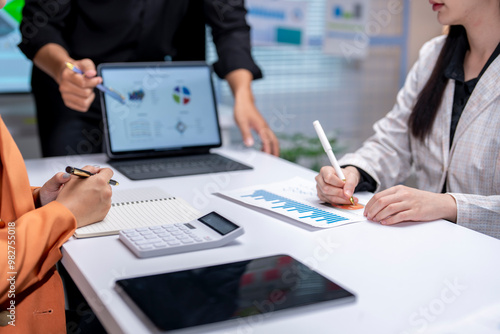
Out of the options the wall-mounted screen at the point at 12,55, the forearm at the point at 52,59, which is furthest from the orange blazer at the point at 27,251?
the wall-mounted screen at the point at 12,55

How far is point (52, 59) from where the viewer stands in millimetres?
1658

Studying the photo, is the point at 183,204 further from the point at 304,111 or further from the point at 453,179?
the point at 304,111

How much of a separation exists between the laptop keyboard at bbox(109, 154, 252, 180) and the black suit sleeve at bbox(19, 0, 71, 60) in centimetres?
46

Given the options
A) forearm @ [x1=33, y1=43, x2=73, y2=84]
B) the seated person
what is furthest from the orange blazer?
forearm @ [x1=33, y1=43, x2=73, y2=84]

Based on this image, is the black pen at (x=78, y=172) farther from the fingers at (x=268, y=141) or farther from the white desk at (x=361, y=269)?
the fingers at (x=268, y=141)

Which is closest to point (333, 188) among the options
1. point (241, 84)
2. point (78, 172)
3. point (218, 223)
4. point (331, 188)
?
point (331, 188)

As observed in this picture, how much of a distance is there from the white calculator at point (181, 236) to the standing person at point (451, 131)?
289 millimetres

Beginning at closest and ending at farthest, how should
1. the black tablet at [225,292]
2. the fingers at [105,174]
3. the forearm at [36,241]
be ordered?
the black tablet at [225,292] → the forearm at [36,241] → the fingers at [105,174]

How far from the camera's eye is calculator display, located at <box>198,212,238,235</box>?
96 centimetres

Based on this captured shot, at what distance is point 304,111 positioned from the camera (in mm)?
3268

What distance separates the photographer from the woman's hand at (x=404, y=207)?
1052 millimetres

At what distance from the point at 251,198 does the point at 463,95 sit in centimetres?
62

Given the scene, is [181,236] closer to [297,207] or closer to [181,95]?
[297,207]

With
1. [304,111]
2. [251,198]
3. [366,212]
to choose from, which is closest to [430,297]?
[366,212]
